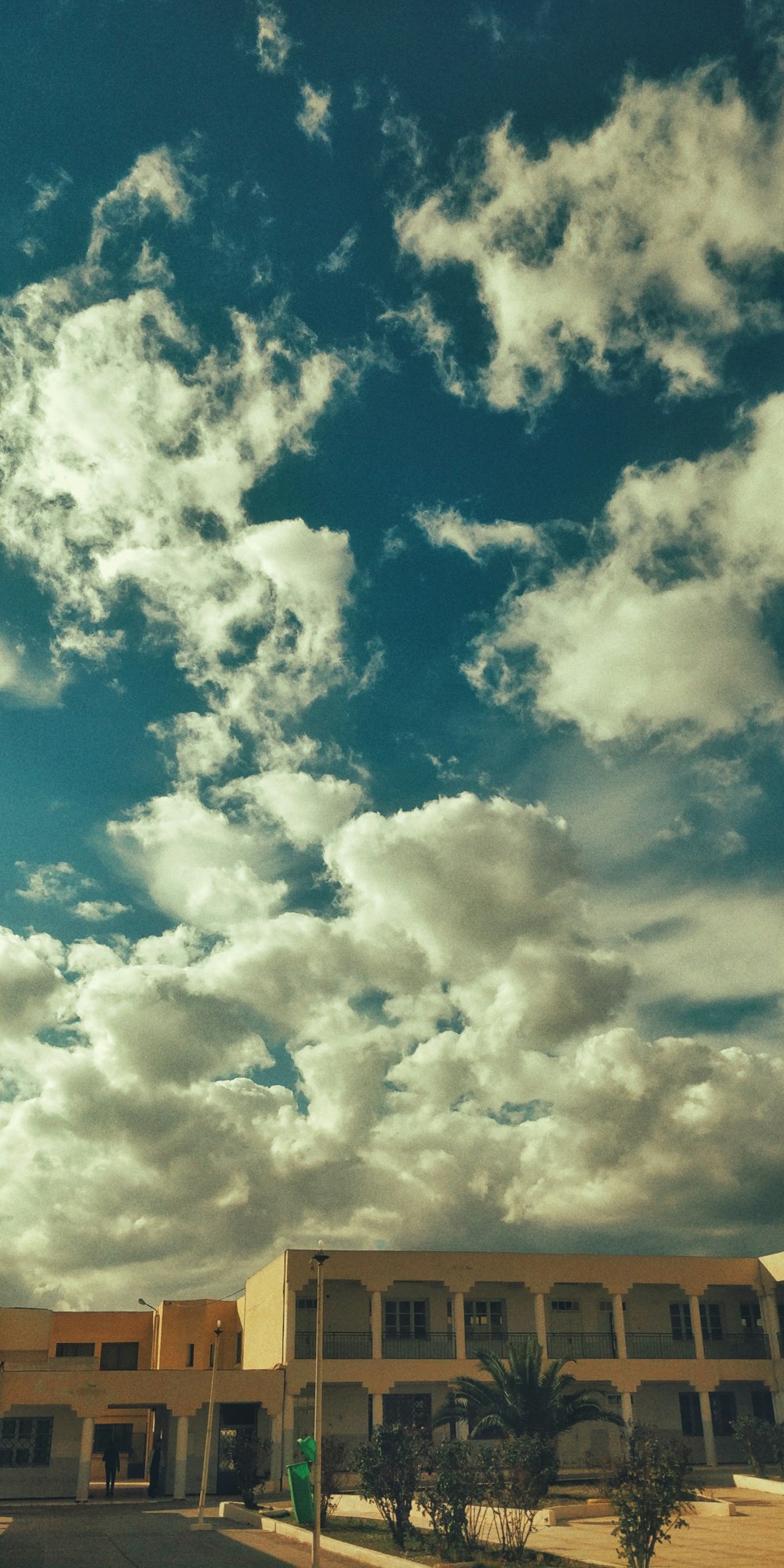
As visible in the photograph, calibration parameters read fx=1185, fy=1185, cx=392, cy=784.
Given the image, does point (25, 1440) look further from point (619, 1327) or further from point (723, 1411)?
point (723, 1411)

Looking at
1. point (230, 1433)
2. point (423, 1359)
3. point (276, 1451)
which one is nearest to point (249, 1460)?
point (276, 1451)

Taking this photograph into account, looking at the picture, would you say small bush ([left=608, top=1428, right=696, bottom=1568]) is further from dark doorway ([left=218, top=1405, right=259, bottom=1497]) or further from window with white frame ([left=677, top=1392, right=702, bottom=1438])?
window with white frame ([left=677, top=1392, right=702, bottom=1438])

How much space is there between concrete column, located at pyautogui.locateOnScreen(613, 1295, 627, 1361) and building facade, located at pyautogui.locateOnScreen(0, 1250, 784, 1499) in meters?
0.08

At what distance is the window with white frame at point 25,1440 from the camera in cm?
4666

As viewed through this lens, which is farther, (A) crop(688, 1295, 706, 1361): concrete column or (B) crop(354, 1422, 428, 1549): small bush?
(A) crop(688, 1295, 706, 1361): concrete column

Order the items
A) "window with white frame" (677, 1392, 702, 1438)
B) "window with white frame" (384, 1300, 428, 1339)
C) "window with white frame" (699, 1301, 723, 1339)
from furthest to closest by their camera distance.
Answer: "window with white frame" (699, 1301, 723, 1339)
"window with white frame" (677, 1392, 702, 1438)
"window with white frame" (384, 1300, 428, 1339)

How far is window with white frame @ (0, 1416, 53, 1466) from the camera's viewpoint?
46.7 meters

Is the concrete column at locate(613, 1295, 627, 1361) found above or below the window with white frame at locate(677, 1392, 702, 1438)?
above

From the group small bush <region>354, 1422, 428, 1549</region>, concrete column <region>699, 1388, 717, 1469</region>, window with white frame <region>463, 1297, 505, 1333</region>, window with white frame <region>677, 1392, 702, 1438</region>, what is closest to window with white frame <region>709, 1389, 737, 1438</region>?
window with white frame <region>677, 1392, 702, 1438</region>

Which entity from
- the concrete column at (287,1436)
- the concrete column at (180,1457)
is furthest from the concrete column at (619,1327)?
the concrete column at (180,1457)

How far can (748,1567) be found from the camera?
2178 centimetres

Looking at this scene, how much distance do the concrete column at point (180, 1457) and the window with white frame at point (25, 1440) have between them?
7.71m

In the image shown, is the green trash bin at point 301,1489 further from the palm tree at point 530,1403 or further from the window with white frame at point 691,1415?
the window with white frame at point 691,1415

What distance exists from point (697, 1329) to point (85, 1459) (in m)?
24.7
